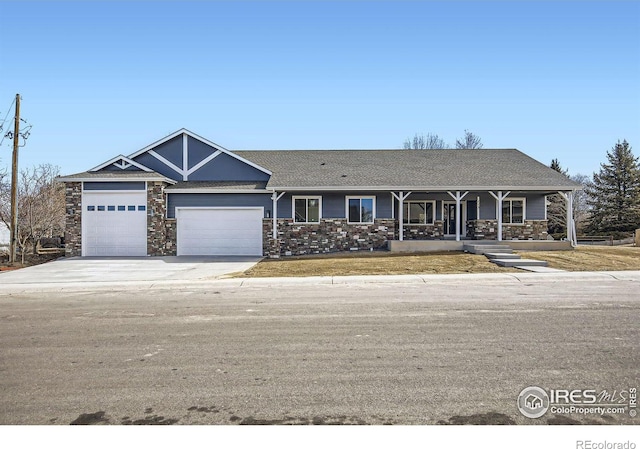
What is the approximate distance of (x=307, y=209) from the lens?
23438 millimetres

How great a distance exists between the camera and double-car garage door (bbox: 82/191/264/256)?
22281 millimetres

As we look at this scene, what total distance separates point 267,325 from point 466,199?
63.0ft

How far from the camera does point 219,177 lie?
24188mm

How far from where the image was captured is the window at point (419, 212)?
24531 millimetres

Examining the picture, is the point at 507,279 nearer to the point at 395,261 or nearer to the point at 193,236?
the point at 395,261

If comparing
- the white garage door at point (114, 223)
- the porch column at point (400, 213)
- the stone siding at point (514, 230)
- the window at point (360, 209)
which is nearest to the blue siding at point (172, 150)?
the white garage door at point (114, 223)

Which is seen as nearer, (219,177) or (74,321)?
(74,321)

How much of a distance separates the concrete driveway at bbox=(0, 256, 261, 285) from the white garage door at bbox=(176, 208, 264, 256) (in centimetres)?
106

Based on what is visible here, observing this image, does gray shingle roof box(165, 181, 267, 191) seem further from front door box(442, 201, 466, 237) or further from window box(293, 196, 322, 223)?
front door box(442, 201, 466, 237)

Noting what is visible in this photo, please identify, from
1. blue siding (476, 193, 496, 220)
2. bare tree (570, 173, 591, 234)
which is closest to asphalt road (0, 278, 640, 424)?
blue siding (476, 193, 496, 220)

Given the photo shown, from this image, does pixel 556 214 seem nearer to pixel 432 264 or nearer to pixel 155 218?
pixel 432 264

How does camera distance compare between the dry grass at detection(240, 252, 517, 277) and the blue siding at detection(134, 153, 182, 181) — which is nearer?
the dry grass at detection(240, 252, 517, 277)

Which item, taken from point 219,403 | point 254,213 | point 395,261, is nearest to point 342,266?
point 395,261

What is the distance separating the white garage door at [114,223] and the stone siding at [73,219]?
21 centimetres
